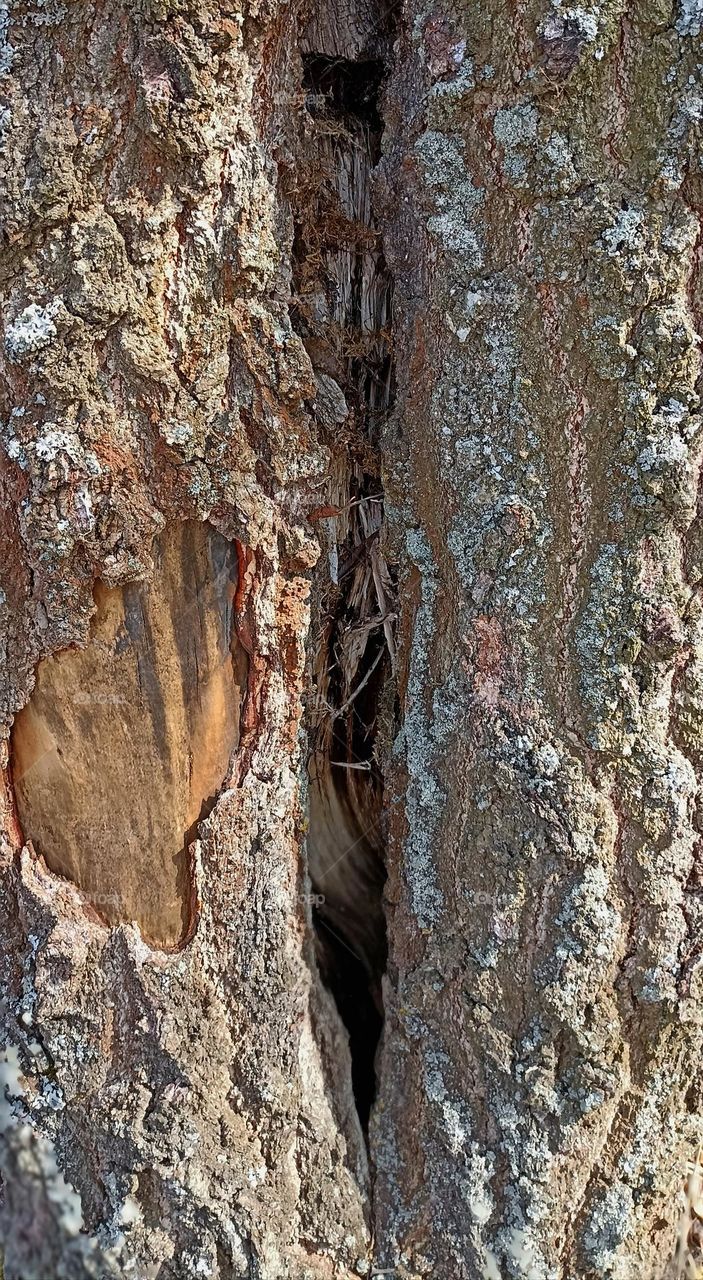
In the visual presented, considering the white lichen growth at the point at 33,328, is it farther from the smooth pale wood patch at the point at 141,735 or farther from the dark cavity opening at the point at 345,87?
the dark cavity opening at the point at 345,87

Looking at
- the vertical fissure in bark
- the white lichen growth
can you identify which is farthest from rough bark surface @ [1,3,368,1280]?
the vertical fissure in bark

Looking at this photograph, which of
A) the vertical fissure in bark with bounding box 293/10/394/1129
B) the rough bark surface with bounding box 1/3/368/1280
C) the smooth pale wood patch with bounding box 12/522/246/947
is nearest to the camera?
the rough bark surface with bounding box 1/3/368/1280

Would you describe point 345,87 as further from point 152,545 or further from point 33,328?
point 152,545

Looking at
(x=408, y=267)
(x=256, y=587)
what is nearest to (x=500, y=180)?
(x=408, y=267)

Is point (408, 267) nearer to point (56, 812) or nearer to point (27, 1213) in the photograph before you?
point (56, 812)

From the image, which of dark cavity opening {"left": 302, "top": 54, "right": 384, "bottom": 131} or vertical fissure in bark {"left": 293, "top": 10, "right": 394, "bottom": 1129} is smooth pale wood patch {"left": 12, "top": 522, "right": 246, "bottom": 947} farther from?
dark cavity opening {"left": 302, "top": 54, "right": 384, "bottom": 131}

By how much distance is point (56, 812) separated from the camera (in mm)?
1400

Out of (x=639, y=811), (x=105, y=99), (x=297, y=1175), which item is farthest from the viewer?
(x=297, y=1175)

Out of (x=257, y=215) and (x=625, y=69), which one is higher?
(x=625, y=69)

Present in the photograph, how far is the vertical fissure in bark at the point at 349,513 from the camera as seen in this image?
1.44m

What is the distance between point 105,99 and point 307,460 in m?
0.57

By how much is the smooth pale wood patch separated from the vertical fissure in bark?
9.4 inches

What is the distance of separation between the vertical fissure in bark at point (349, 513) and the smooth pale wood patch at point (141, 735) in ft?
0.78

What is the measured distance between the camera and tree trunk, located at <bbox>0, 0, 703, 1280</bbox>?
3.92 ft
